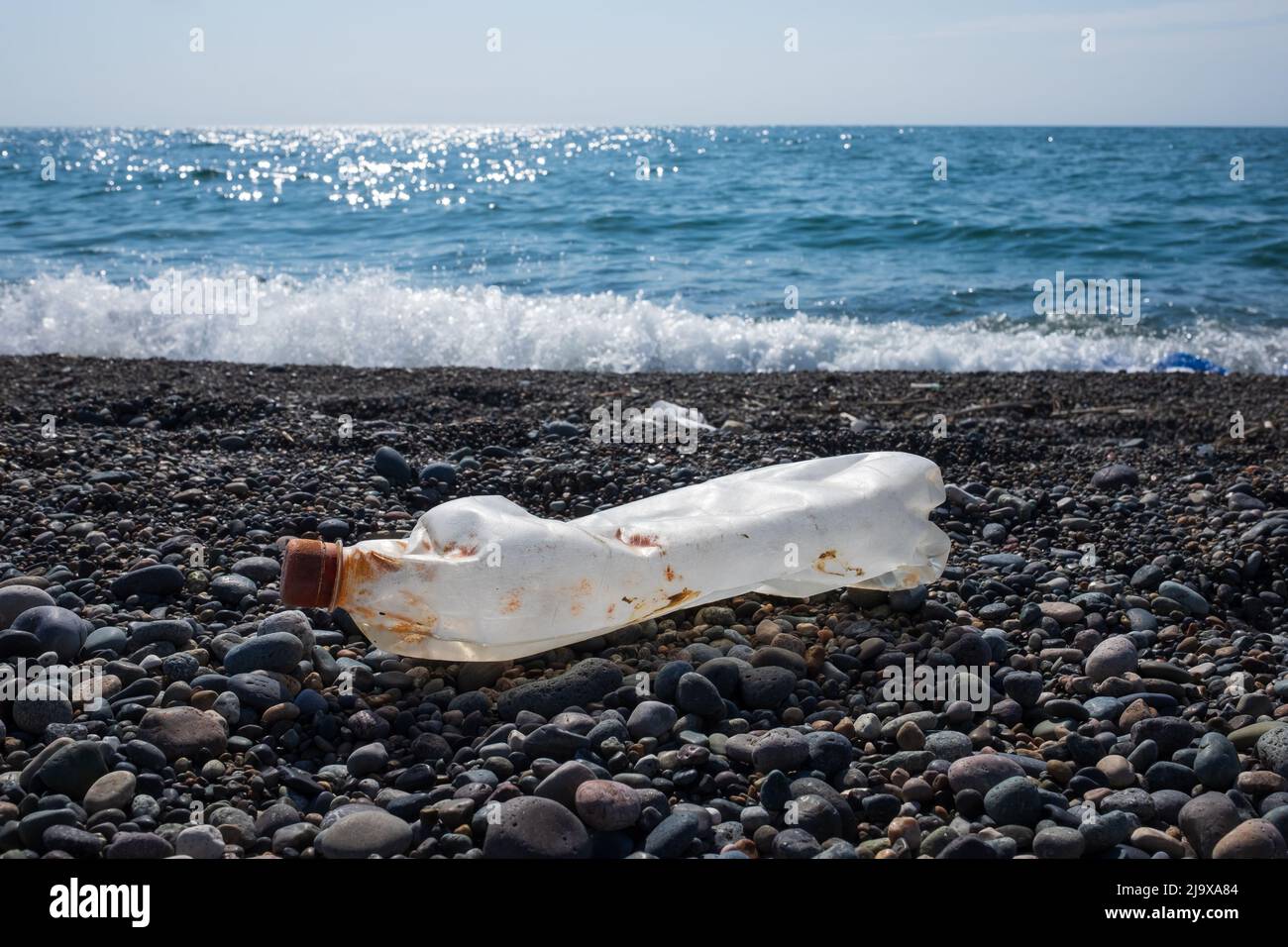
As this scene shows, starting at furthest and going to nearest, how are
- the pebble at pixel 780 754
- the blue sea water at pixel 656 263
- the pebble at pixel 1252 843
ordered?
the blue sea water at pixel 656 263, the pebble at pixel 780 754, the pebble at pixel 1252 843

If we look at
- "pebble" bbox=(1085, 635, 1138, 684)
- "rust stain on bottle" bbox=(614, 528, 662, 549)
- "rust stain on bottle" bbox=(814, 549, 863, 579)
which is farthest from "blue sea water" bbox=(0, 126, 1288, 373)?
"pebble" bbox=(1085, 635, 1138, 684)

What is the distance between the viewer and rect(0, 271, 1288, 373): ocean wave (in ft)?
29.6

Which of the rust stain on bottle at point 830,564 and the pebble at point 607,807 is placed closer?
the pebble at point 607,807

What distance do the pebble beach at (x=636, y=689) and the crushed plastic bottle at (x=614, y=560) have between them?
10 cm

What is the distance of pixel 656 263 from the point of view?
13328 millimetres

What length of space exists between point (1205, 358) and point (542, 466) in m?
7.78

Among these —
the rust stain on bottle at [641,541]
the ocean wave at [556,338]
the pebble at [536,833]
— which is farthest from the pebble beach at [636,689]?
the ocean wave at [556,338]

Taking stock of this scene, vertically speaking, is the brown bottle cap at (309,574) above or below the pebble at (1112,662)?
above

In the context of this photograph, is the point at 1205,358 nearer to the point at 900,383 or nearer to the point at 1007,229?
the point at 900,383

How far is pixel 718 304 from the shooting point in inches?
431

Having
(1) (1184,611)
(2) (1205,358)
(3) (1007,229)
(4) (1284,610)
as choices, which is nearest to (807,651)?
(1) (1184,611)

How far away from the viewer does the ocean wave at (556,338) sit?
901 cm

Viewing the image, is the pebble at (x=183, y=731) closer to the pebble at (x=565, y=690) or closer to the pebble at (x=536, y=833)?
the pebble at (x=536, y=833)

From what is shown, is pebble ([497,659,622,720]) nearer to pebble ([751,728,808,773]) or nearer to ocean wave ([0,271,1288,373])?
pebble ([751,728,808,773])
